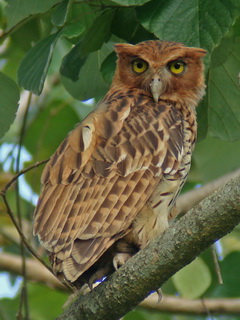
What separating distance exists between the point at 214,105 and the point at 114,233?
3.92ft

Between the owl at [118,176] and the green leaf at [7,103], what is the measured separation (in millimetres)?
317

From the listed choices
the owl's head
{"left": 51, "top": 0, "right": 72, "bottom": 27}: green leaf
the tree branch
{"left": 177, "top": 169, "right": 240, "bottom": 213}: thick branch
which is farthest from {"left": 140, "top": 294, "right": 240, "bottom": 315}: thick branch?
{"left": 51, "top": 0, "right": 72, "bottom": 27}: green leaf

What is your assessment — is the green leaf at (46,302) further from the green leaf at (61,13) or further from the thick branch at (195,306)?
the green leaf at (61,13)

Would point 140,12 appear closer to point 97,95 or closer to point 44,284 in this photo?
point 97,95

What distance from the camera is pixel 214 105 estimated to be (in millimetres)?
4555

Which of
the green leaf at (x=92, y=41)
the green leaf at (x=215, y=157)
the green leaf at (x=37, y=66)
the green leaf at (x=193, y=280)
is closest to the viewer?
the green leaf at (x=37, y=66)

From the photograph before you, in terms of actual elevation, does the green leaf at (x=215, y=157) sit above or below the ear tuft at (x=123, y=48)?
below

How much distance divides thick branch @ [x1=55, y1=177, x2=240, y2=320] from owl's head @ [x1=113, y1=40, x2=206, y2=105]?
1.34 meters

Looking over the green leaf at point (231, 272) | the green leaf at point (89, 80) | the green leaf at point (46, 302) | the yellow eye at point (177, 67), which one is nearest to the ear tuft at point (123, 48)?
the green leaf at point (89, 80)

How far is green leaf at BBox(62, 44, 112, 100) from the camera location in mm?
4578

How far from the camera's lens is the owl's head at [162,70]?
179 inches

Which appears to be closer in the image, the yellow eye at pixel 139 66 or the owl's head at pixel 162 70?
the owl's head at pixel 162 70

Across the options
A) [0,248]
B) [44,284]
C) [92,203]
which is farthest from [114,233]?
[0,248]

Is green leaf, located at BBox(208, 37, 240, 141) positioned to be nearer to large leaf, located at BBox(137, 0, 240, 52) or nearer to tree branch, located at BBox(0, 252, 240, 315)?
large leaf, located at BBox(137, 0, 240, 52)
